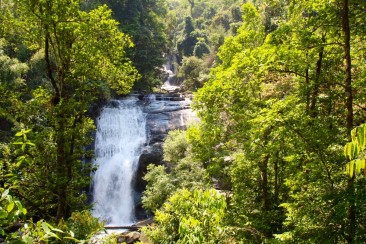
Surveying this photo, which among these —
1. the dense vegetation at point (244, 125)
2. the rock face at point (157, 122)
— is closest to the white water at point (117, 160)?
the rock face at point (157, 122)

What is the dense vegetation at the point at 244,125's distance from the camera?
5.11 metres

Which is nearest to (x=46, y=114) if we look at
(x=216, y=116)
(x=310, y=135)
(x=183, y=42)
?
(x=216, y=116)

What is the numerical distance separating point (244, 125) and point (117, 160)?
1495 cm

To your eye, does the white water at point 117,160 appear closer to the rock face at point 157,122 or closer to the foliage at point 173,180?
the rock face at point 157,122

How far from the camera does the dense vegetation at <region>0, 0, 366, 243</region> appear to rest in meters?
5.11

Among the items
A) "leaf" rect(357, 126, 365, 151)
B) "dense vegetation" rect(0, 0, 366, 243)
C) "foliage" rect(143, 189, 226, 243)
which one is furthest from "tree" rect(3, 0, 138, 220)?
"leaf" rect(357, 126, 365, 151)

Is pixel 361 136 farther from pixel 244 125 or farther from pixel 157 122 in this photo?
pixel 157 122

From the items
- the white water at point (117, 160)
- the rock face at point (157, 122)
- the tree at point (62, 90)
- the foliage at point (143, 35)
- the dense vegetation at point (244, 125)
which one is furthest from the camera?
the foliage at point (143, 35)

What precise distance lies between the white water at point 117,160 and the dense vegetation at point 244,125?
696 centimetres

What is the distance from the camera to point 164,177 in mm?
15883

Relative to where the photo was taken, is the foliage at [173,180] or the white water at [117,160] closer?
the foliage at [173,180]

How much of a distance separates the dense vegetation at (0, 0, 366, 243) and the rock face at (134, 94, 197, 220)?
256 inches

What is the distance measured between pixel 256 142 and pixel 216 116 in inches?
92.8

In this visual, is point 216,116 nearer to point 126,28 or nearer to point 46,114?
point 46,114
